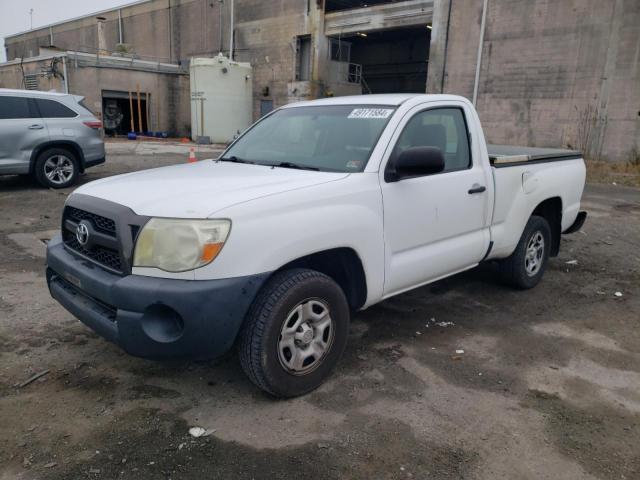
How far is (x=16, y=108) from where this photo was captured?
9.20m

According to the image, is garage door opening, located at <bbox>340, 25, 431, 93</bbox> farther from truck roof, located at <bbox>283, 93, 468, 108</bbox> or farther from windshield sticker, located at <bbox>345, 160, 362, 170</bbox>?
windshield sticker, located at <bbox>345, 160, 362, 170</bbox>

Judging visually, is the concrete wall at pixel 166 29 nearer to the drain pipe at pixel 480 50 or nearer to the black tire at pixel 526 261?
the drain pipe at pixel 480 50

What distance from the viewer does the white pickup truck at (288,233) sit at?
2609 mm

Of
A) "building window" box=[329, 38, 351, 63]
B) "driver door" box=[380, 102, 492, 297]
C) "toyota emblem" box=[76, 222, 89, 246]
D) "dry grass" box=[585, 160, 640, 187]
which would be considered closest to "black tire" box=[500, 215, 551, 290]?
"driver door" box=[380, 102, 492, 297]

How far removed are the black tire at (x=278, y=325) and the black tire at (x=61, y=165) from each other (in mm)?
8427

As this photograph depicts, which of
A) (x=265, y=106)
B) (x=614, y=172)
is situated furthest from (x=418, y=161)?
(x=265, y=106)

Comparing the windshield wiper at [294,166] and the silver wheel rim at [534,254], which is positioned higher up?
the windshield wiper at [294,166]

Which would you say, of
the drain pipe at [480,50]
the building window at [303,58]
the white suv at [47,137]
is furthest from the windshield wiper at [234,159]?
the building window at [303,58]

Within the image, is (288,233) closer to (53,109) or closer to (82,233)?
(82,233)

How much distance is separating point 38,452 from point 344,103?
3.04 m

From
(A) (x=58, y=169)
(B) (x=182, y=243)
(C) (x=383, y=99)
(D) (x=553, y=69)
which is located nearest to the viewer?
(B) (x=182, y=243)

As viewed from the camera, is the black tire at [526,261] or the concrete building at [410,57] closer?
the black tire at [526,261]

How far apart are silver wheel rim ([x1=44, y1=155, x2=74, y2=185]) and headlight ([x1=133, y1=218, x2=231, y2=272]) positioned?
8288 mm

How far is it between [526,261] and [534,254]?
15cm
